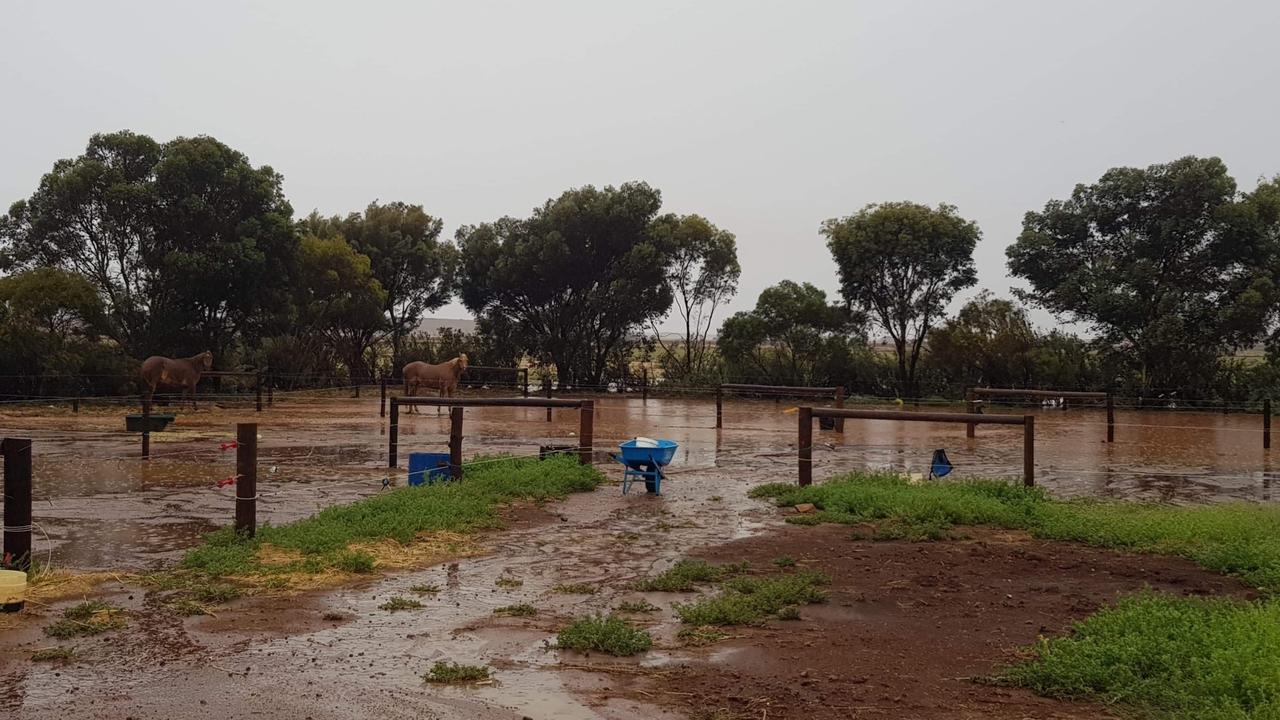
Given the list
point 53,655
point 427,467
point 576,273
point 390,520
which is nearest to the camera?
point 53,655

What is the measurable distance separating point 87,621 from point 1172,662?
538 centimetres

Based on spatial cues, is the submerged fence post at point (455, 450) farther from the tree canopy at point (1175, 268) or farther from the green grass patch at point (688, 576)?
the tree canopy at point (1175, 268)

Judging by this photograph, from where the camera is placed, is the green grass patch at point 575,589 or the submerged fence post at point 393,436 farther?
the submerged fence post at point 393,436

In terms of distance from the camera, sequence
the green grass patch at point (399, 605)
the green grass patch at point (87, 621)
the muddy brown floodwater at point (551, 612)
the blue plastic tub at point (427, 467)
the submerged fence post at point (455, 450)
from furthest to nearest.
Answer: the blue plastic tub at point (427, 467) → the submerged fence post at point (455, 450) → the green grass patch at point (399, 605) → the green grass patch at point (87, 621) → the muddy brown floodwater at point (551, 612)

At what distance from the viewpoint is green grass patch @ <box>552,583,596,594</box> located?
5.51 meters

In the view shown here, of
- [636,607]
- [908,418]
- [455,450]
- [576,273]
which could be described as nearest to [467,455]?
[455,450]

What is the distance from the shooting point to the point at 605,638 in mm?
4426

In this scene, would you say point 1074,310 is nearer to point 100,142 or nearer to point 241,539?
point 241,539

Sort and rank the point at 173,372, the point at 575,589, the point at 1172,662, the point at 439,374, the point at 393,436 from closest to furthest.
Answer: the point at 1172,662, the point at 575,589, the point at 393,436, the point at 173,372, the point at 439,374

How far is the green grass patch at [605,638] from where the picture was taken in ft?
14.3

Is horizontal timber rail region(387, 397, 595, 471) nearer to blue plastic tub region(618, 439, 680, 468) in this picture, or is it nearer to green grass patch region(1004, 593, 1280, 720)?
blue plastic tub region(618, 439, 680, 468)

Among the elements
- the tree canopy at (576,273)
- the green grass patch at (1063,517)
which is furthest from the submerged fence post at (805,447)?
the tree canopy at (576,273)

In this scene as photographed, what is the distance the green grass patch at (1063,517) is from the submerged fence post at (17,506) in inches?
240

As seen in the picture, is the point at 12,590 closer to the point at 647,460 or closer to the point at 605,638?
the point at 605,638
